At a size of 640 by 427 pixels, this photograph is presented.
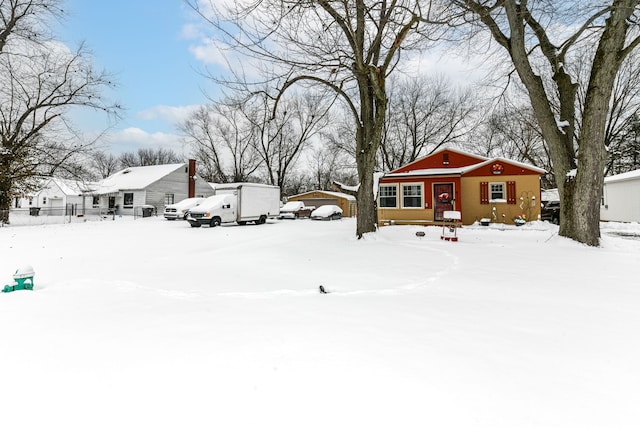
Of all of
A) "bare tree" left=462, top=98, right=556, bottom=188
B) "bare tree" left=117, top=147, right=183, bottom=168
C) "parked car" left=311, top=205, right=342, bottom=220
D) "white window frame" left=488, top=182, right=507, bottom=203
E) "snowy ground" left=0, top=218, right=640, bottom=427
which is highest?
"bare tree" left=117, top=147, right=183, bottom=168

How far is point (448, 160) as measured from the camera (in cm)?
1830

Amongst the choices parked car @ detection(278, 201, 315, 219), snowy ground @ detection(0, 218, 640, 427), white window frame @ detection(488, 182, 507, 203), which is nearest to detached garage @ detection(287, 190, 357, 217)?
parked car @ detection(278, 201, 315, 219)

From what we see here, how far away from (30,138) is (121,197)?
591 inches

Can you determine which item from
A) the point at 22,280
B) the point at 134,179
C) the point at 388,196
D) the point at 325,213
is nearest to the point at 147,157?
the point at 134,179

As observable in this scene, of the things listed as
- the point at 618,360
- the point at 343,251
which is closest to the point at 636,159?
the point at 343,251

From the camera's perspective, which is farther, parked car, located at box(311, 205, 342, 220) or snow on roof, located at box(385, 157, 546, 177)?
parked car, located at box(311, 205, 342, 220)

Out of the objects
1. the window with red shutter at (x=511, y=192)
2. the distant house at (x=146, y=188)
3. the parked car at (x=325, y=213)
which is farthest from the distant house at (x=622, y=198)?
the distant house at (x=146, y=188)

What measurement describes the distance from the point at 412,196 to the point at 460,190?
256 cm

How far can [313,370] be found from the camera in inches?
85.8

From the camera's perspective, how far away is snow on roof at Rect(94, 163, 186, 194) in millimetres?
31844

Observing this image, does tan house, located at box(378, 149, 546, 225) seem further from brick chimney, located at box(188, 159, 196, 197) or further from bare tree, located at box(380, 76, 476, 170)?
brick chimney, located at box(188, 159, 196, 197)

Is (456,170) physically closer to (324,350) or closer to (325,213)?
(325,213)

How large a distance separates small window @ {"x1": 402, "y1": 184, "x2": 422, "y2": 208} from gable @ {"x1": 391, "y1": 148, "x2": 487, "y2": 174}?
5.12 ft

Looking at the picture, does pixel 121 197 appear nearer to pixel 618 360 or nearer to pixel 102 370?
pixel 102 370
